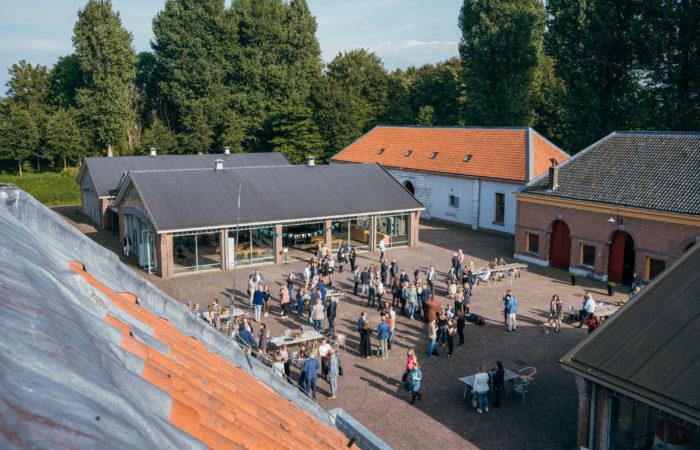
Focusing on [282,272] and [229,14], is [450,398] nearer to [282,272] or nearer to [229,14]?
[282,272]

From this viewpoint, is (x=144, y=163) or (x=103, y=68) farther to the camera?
(x=103, y=68)

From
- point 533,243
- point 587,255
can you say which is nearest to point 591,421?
point 587,255

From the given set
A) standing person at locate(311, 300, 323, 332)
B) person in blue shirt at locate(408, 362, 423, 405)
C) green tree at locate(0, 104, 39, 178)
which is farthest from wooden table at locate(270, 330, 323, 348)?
green tree at locate(0, 104, 39, 178)

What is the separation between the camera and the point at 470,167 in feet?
136

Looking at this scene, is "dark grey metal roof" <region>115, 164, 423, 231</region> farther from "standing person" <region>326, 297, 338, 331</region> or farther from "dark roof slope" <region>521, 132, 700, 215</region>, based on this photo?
"standing person" <region>326, 297, 338, 331</region>

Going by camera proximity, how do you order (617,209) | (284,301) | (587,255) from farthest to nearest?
(587,255) < (617,209) < (284,301)

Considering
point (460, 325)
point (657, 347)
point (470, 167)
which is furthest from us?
point (470, 167)

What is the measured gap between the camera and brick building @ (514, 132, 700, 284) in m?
25.2

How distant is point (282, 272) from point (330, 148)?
34.1 m

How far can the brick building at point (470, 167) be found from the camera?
126 ft

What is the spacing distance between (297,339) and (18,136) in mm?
57103

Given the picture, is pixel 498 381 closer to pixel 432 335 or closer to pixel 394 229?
pixel 432 335

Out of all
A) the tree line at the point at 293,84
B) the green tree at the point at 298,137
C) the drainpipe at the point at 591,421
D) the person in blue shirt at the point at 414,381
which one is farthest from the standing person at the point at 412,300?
the green tree at the point at 298,137

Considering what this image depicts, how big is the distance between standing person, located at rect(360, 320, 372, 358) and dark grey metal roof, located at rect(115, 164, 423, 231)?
12.9 metres
